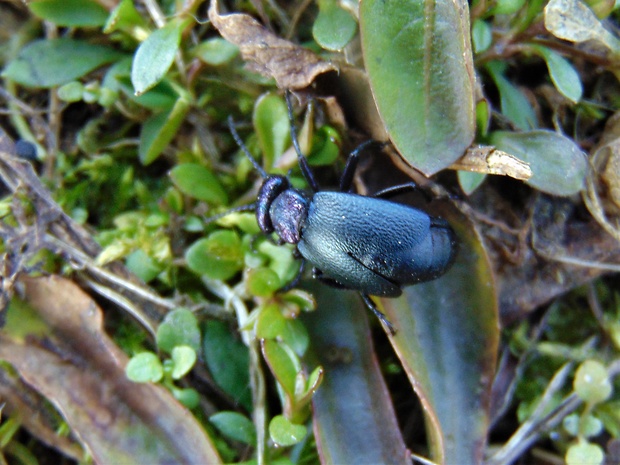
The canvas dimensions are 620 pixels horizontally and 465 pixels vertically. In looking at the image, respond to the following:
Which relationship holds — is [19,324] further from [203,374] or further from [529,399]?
[529,399]

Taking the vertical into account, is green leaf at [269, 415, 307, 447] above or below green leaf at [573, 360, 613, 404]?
below

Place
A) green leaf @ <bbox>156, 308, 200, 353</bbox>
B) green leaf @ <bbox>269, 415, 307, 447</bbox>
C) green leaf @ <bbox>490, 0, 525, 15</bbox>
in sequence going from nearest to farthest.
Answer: green leaf @ <bbox>269, 415, 307, 447</bbox> → green leaf @ <bbox>490, 0, 525, 15</bbox> → green leaf @ <bbox>156, 308, 200, 353</bbox>

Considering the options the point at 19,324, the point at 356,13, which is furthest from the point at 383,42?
the point at 19,324

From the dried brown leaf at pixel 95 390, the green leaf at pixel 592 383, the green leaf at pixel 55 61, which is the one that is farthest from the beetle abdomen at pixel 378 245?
the green leaf at pixel 55 61

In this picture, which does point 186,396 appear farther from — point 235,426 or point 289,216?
point 289,216

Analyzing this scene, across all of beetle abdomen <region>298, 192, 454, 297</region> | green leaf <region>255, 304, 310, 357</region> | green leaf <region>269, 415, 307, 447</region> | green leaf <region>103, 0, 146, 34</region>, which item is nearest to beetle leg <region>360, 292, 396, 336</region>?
beetle abdomen <region>298, 192, 454, 297</region>

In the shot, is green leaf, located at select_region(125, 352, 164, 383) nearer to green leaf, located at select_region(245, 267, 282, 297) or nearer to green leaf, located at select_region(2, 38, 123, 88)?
green leaf, located at select_region(245, 267, 282, 297)
